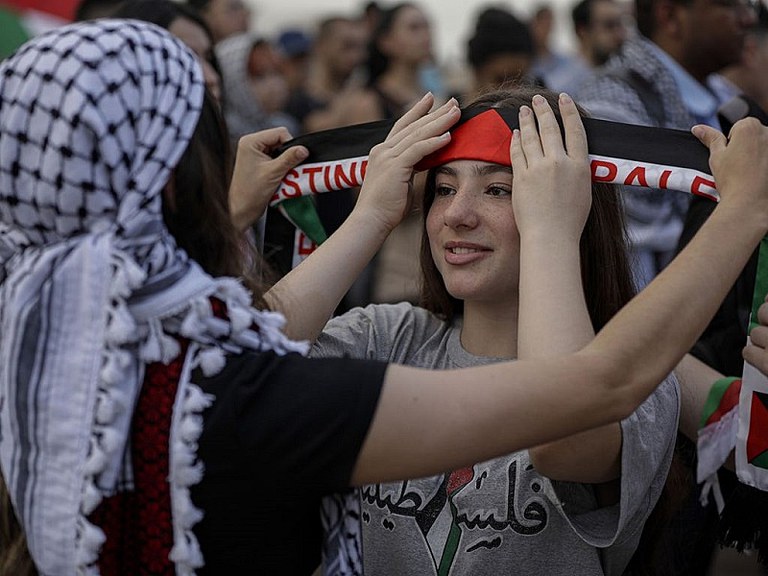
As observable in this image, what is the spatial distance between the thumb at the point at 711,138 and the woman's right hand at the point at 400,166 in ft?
1.44

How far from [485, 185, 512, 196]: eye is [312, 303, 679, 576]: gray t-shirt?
438 mm


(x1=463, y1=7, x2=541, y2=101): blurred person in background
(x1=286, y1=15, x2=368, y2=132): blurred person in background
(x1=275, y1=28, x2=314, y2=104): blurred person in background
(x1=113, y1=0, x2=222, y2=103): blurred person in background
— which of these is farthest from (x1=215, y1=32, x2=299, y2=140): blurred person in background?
(x1=275, y1=28, x2=314, y2=104): blurred person in background

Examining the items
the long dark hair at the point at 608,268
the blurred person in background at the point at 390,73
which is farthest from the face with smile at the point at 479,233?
the blurred person in background at the point at 390,73

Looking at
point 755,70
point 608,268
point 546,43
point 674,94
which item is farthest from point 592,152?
point 546,43

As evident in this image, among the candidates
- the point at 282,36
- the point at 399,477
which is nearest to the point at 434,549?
the point at 399,477

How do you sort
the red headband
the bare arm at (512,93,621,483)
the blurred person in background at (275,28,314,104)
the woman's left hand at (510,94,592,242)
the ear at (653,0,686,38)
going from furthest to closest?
1. the blurred person in background at (275,28,314,104)
2. the ear at (653,0,686,38)
3. the red headband
4. the woman's left hand at (510,94,592,242)
5. the bare arm at (512,93,621,483)

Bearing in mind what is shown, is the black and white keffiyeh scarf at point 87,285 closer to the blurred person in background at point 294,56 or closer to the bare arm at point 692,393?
the bare arm at point 692,393

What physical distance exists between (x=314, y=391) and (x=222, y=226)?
348 mm

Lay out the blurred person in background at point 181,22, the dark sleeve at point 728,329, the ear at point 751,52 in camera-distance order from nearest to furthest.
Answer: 1. the dark sleeve at point 728,329
2. the blurred person in background at point 181,22
3. the ear at point 751,52

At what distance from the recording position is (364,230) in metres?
2.04

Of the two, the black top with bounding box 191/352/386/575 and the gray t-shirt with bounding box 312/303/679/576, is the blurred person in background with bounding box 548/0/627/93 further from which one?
the black top with bounding box 191/352/386/575

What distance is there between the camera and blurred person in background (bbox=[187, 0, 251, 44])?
6.02 meters

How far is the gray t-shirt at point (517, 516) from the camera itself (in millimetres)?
1942

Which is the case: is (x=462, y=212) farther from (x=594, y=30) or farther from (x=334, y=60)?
(x=334, y=60)
